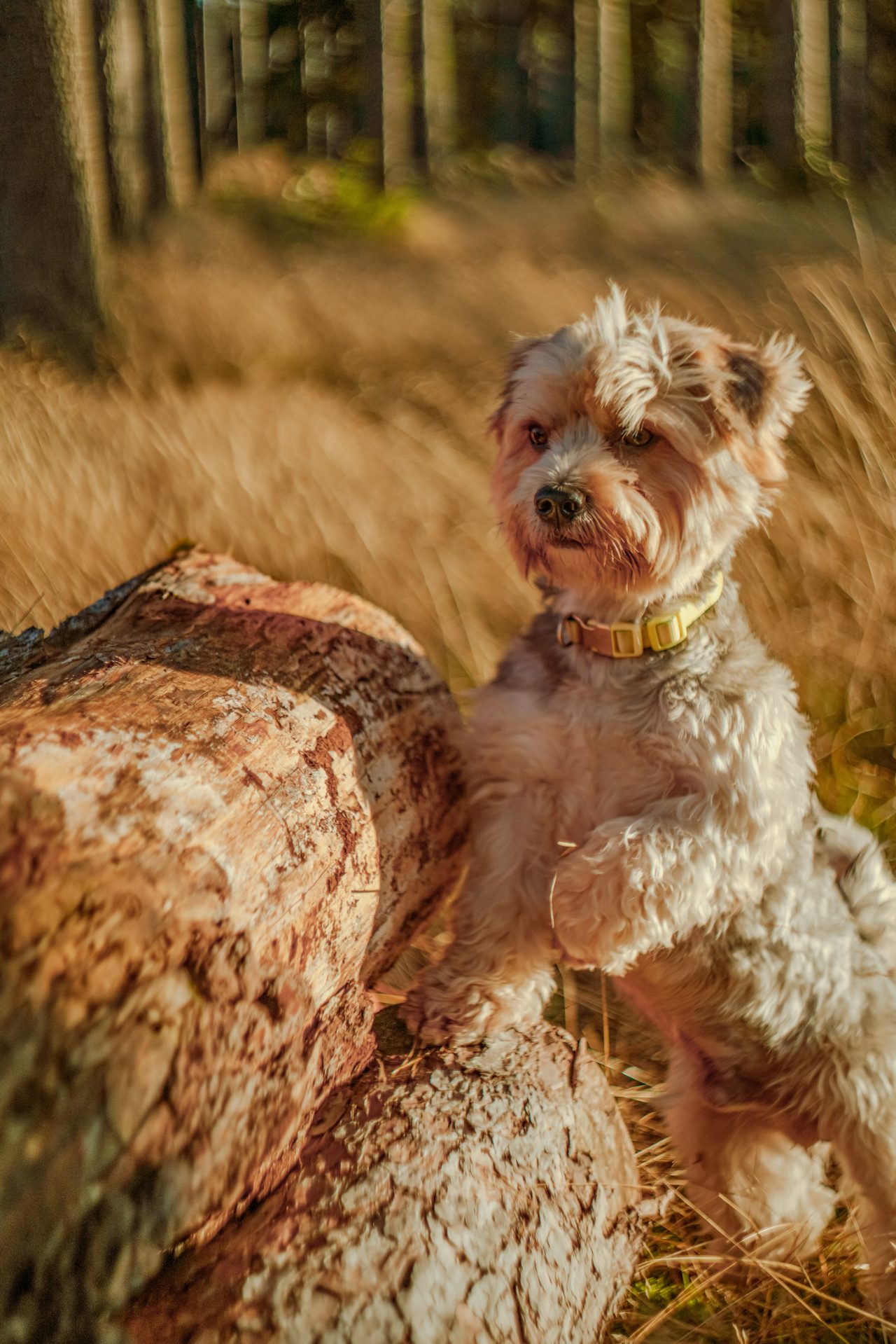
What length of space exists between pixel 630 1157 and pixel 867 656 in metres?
2.49

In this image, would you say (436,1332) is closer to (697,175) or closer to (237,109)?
(697,175)

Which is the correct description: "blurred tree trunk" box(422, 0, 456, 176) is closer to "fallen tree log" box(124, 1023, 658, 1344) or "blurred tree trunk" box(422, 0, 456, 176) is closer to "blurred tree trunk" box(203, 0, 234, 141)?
"blurred tree trunk" box(203, 0, 234, 141)

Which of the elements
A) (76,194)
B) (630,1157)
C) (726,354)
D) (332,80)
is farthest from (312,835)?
(332,80)

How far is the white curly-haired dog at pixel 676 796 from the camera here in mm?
2436

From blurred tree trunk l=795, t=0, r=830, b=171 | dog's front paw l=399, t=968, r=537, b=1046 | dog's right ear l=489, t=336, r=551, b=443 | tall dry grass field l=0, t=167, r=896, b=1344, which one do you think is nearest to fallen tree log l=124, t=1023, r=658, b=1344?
dog's front paw l=399, t=968, r=537, b=1046

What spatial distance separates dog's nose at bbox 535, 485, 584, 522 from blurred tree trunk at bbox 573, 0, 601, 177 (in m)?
12.3

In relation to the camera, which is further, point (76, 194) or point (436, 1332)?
point (76, 194)

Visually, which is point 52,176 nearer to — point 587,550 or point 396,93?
point 587,550

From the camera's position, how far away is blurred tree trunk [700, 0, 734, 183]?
1183cm

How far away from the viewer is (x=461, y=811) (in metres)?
2.91

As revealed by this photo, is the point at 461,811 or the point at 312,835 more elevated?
the point at 312,835

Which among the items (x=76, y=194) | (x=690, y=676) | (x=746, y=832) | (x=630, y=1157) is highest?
(x=76, y=194)

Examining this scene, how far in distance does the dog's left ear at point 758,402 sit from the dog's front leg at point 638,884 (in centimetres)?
90

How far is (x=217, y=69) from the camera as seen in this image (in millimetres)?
16188
